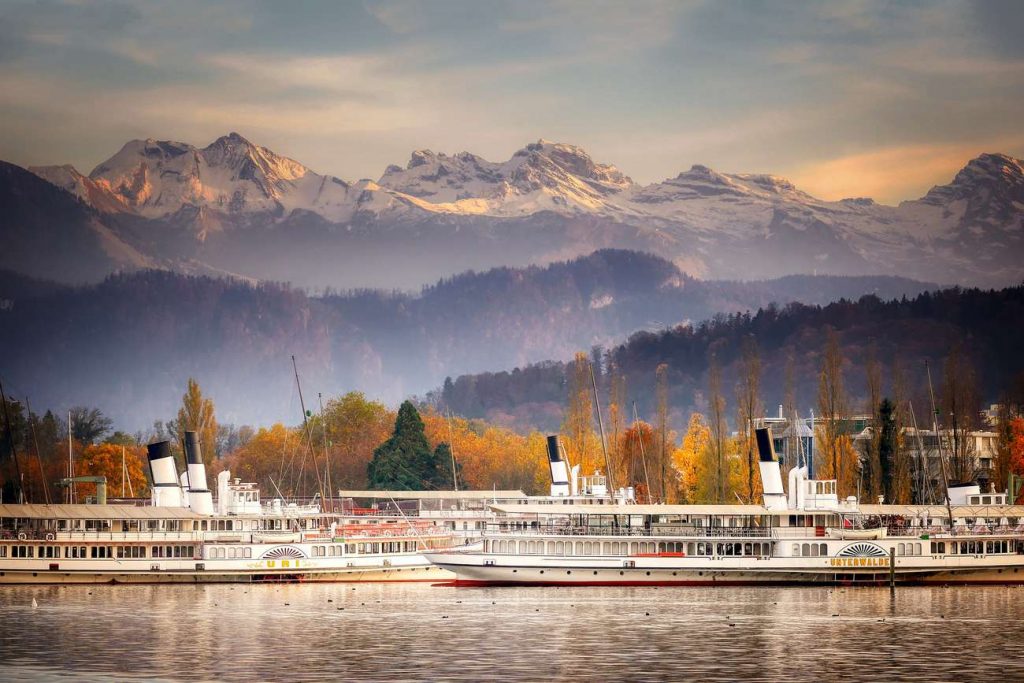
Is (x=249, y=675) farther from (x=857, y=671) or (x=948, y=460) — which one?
(x=948, y=460)

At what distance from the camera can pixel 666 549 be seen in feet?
302

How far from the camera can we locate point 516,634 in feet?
217

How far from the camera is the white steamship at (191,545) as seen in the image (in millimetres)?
94188

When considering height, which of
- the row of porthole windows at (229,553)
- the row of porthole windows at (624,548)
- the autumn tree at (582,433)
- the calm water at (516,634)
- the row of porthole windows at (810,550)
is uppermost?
the autumn tree at (582,433)

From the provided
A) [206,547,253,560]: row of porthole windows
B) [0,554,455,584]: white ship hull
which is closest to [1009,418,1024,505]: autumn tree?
[0,554,455,584]: white ship hull

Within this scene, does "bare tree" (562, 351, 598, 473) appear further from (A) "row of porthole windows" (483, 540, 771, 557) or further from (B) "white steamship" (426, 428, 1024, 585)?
(A) "row of porthole windows" (483, 540, 771, 557)

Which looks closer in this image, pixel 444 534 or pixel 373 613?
pixel 373 613

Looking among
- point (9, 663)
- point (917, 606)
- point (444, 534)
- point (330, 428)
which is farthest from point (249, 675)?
point (330, 428)

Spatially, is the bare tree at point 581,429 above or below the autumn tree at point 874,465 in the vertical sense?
above

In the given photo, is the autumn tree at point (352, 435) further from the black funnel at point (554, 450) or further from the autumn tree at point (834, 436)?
the black funnel at point (554, 450)

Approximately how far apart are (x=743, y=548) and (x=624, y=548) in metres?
6.56

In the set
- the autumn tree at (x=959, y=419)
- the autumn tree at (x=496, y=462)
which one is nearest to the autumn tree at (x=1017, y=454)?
the autumn tree at (x=959, y=419)

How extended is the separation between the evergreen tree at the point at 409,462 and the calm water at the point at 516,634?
Answer: 174ft

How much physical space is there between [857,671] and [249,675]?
66.1ft
